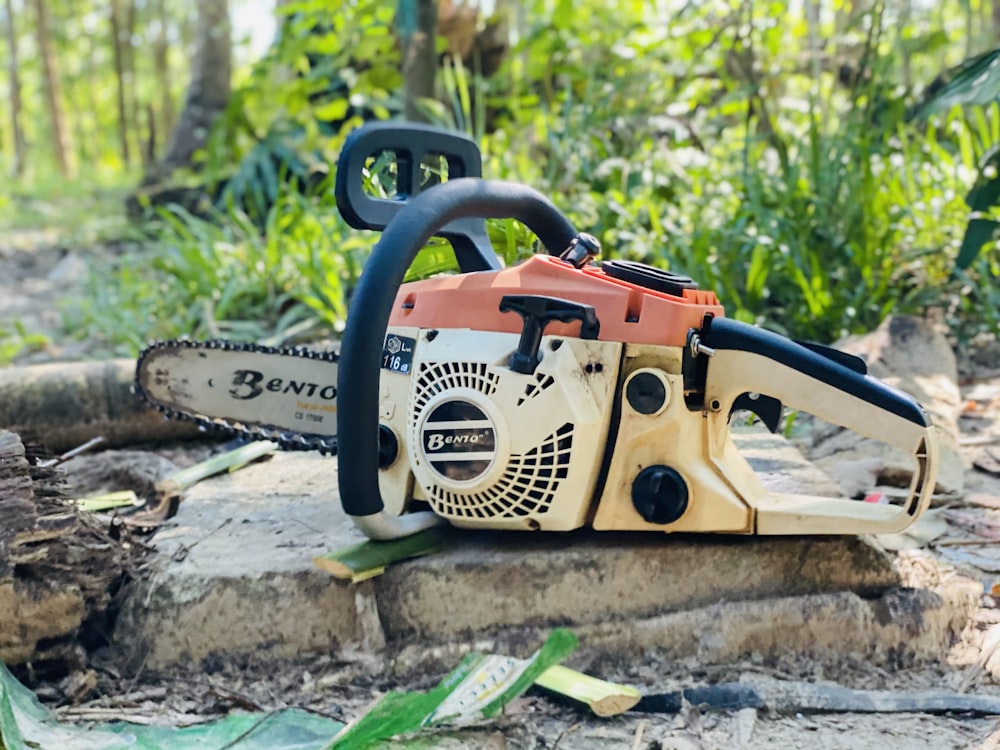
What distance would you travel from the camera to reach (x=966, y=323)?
333 cm

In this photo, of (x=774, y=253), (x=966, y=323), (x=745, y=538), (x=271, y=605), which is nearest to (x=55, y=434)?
(x=271, y=605)

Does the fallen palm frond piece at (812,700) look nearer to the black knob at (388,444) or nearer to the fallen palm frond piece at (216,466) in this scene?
the black knob at (388,444)

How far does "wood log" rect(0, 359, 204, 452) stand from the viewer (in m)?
2.78

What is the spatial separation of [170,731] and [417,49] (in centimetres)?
288

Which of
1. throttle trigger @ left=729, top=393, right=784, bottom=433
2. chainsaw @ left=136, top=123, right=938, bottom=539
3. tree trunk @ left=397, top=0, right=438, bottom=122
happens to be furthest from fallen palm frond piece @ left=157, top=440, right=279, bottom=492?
tree trunk @ left=397, top=0, right=438, bottom=122

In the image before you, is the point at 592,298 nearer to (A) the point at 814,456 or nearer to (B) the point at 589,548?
(B) the point at 589,548

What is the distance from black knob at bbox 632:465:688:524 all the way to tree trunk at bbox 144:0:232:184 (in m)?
8.02

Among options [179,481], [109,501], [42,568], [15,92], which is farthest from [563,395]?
[15,92]

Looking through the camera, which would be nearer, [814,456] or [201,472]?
[201,472]

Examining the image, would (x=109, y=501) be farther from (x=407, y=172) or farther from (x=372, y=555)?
(x=407, y=172)

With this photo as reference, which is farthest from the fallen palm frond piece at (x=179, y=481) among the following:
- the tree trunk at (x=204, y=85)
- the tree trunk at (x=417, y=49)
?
the tree trunk at (x=204, y=85)

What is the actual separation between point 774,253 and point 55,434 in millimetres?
2406

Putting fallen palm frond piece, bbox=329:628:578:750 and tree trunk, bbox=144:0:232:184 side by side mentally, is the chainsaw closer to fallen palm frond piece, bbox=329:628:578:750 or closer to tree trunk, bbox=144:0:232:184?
fallen palm frond piece, bbox=329:628:578:750

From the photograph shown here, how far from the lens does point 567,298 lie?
1.55 meters
